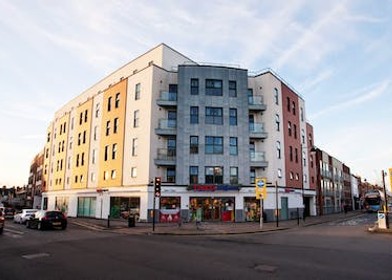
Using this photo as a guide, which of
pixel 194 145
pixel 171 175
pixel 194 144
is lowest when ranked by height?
pixel 171 175

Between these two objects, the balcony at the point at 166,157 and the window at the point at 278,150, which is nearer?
the balcony at the point at 166,157

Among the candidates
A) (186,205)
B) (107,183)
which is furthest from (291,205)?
(107,183)

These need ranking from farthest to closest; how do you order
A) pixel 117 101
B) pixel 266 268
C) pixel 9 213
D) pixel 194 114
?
1. pixel 9 213
2. pixel 117 101
3. pixel 194 114
4. pixel 266 268

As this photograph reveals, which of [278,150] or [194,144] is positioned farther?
[278,150]

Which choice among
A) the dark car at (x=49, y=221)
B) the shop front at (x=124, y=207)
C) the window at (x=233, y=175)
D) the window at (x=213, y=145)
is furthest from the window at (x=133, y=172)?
the window at (x=233, y=175)

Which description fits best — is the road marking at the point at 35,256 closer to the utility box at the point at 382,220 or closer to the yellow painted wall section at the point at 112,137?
the utility box at the point at 382,220

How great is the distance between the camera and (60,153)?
54.1 m

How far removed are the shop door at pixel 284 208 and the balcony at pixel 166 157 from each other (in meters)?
13.3

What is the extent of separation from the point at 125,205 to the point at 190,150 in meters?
9.17

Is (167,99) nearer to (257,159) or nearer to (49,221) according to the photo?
(257,159)

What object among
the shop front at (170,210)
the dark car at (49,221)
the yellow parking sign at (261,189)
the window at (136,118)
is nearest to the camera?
the dark car at (49,221)

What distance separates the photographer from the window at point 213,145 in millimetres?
33281

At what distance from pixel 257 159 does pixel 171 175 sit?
368 inches

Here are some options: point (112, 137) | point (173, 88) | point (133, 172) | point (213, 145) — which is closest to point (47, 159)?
point (112, 137)
